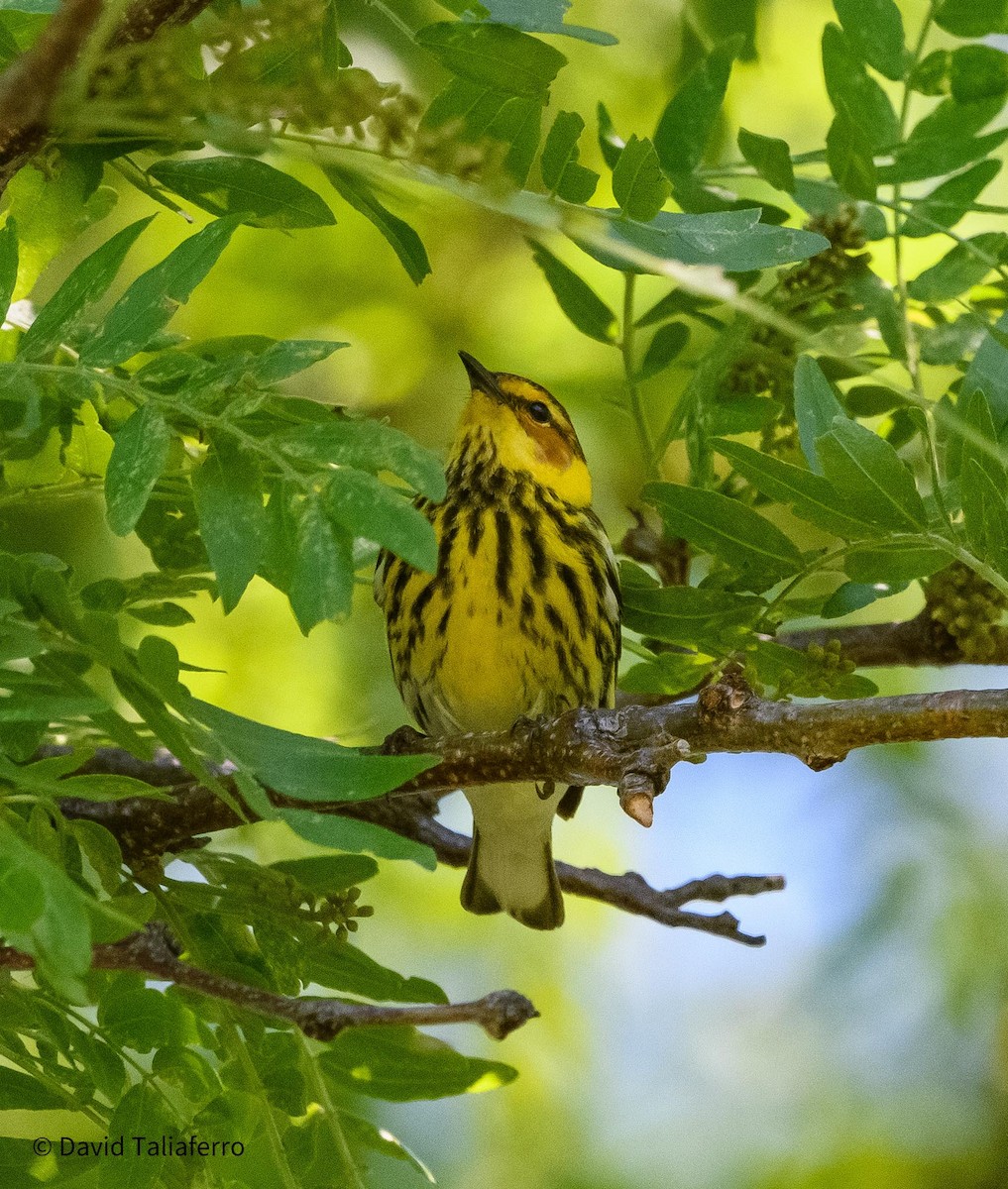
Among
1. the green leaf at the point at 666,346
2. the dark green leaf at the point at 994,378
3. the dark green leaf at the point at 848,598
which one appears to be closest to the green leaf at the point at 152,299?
the dark green leaf at the point at 994,378

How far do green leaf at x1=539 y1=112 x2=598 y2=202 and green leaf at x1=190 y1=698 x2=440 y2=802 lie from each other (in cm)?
94

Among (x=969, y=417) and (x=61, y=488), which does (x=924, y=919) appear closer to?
(x=969, y=417)

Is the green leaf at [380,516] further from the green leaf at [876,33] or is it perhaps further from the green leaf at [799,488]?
the green leaf at [876,33]

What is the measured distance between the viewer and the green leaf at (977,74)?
10.1 feet

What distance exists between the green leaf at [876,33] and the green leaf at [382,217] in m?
1.10

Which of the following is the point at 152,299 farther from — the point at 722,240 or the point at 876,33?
the point at 876,33

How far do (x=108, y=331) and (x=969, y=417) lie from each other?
123 centimetres

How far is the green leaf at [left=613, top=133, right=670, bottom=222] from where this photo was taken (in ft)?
7.21

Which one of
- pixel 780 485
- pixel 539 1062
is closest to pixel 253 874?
pixel 780 485

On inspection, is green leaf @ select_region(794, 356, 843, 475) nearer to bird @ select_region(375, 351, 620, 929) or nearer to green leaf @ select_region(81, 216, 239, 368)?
green leaf @ select_region(81, 216, 239, 368)

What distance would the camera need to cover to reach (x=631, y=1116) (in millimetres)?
5688

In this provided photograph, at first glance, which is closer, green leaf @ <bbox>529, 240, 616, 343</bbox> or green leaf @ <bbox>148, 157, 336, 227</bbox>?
green leaf @ <bbox>148, 157, 336, 227</bbox>

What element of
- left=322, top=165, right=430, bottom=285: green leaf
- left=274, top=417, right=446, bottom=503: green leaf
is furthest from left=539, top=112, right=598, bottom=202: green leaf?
left=274, top=417, right=446, bottom=503: green leaf

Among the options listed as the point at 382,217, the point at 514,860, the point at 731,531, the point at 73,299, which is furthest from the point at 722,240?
the point at 514,860
